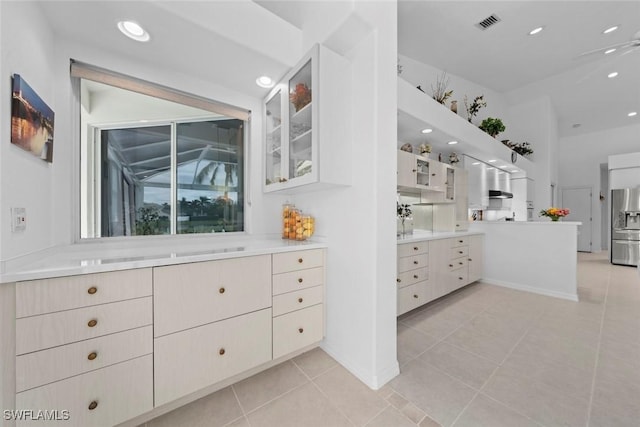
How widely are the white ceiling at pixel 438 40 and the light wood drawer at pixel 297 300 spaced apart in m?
1.79

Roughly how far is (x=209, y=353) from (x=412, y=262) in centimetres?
196

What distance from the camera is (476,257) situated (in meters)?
3.57

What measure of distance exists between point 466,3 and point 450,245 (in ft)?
9.39

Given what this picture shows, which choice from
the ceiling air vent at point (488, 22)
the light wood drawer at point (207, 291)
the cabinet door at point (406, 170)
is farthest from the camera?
the ceiling air vent at point (488, 22)

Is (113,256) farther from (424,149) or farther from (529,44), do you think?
(529,44)

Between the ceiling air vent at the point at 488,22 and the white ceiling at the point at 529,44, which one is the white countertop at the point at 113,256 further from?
the ceiling air vent at the point at 488,22

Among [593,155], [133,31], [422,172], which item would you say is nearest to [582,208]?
[593,155]

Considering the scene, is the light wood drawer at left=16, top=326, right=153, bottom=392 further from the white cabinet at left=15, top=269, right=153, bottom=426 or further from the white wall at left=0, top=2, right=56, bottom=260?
the white wall at left=0, top=2, right=56, bottom=260

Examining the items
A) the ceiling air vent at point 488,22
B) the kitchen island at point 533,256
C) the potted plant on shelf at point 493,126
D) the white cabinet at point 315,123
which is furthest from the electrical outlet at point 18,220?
the potted plant on shelf at point 493,126

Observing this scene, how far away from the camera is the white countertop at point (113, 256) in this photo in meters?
1.00

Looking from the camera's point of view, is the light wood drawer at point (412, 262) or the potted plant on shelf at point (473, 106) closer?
the light wood drawer at point (412, 262)

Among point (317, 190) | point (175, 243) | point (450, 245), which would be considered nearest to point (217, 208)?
point (175, 243)

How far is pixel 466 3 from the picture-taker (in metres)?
2.71

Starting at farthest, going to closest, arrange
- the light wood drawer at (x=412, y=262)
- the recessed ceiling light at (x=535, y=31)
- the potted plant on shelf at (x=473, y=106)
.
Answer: the potted plant on shelf at (x=473, y=106) → the recessed ceiling light at (x=535, y=31) → the light wood drawer at (x=412, y=262)
